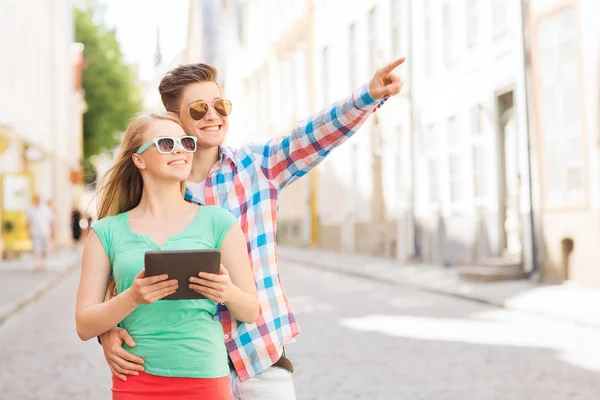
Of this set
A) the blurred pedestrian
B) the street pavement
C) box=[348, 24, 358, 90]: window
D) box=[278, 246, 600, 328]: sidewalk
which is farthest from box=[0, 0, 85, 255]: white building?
the blurred pedestrian

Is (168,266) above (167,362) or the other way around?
above

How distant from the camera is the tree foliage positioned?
2046 inches

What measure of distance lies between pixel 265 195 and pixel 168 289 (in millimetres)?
744

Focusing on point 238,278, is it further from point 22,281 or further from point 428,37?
point 428,37

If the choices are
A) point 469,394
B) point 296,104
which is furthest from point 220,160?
point 296,104

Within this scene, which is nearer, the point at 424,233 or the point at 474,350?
the point at 474,350

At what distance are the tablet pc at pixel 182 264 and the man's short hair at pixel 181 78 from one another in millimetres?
838

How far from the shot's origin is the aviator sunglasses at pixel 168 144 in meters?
2.80

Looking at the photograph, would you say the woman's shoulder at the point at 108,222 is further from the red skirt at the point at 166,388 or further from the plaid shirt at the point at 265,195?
the red skirt at the point at 166,388

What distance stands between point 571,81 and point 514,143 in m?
2.70

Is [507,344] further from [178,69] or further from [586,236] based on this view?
[178,69]

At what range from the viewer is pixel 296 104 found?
1487 inches

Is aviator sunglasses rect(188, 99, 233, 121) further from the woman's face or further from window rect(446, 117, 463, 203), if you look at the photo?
window rect(446, 117, 463, 203)

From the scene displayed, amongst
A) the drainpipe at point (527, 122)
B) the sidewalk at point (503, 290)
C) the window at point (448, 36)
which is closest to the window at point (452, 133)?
the window at point (448, 36)
